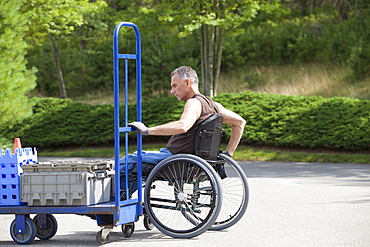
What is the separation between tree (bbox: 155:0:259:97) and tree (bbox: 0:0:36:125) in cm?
604

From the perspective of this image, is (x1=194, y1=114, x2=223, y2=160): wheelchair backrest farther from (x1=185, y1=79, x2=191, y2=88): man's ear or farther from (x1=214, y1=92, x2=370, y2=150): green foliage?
(x1=214, y1=92, x2=370, y2=150): green foliage

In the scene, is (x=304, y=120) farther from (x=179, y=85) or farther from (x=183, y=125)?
(x=183, y=125)

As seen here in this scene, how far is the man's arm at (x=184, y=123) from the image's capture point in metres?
5.65

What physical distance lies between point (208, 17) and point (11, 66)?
7061mm

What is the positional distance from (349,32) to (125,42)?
9987mm

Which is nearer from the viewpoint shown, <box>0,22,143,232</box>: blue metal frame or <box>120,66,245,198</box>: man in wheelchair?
<box>0,22,143,232</box>: blue metal frame

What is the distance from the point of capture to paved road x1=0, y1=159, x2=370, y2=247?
564 centimetres

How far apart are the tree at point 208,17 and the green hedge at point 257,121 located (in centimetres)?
213

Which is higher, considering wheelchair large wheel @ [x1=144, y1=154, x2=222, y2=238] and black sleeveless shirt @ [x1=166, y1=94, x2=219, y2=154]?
black sleeveless shirt @ [x1=166, y1=94, x2=219, y2=154]

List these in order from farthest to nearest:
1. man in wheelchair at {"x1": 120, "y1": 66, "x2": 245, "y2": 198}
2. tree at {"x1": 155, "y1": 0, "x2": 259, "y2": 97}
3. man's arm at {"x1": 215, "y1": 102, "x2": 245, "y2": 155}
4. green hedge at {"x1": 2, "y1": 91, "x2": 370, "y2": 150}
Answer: tree at {"x1": 155, "y1": 0, "x2": 259, "y2": 97}, green hedge at {"x1": 2, "y1": 91, "x2": 370, "y2": 150}, man's arm at {"x1": 215, "y1": 102, "x2": 245, "y2": 155}, man in wheelchair at {"x1": 120, "y1": 66, "x2": 245, "y2": 198}

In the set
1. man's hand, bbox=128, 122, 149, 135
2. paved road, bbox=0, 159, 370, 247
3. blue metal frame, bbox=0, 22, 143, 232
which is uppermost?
man's hand, bbox=128, 122, 149, 135

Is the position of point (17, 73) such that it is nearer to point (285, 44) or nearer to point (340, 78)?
point (340, 78)

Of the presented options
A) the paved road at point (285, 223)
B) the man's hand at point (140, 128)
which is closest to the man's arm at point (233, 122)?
the paved road at point (285, 223)

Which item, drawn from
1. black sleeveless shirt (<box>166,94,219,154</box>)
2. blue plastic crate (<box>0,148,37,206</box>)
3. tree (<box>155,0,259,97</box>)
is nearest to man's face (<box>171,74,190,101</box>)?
black sleeveless shirt (<box>166,94,219,154</box>)
